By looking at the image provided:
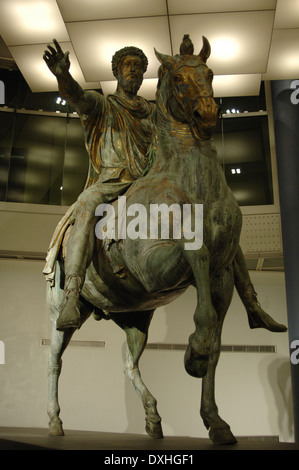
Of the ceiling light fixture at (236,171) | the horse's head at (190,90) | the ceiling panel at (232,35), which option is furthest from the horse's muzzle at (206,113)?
the ceiling light fixture at (236,171)

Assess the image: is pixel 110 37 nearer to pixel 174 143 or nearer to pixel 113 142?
pixel 113 142

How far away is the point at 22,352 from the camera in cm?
838

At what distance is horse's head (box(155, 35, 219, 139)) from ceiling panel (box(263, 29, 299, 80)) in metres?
3.89

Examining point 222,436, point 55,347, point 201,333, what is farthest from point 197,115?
point 55,347

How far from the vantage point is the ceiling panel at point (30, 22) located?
6.34 metres

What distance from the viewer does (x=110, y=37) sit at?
21.7 ft

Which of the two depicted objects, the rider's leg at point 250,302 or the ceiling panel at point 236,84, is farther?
the ceiling panel at point 236,84

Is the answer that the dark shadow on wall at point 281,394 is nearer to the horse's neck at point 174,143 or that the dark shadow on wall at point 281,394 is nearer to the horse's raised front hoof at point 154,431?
the horse's raised front hoof at point 154,431

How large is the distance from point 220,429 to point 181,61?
231 centimetres

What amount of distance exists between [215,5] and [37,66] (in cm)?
288

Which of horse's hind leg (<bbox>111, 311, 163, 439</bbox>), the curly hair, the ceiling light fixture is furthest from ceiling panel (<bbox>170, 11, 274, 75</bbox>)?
horse's hind leg (<bbox>111, 311, 163, 439</bbox>)

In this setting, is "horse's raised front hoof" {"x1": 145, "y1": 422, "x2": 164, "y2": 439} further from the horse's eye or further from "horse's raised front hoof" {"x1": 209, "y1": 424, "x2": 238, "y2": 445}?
the horse's eye

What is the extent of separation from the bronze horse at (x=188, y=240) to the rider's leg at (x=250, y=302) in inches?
1.4

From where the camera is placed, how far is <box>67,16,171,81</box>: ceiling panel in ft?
20.8
